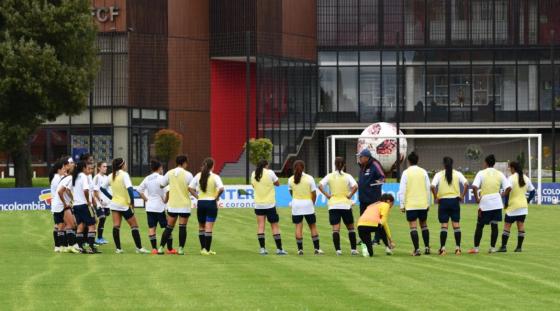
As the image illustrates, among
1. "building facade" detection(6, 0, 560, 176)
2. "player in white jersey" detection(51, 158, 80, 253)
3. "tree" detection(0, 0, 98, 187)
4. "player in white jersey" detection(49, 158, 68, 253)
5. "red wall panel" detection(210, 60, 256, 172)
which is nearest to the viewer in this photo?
"player in white jersey" detection(51, 158, 80, 253)

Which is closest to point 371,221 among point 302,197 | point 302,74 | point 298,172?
point 302,197

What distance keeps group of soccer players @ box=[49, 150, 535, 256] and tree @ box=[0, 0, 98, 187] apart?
2514cm

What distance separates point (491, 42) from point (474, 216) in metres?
37.9

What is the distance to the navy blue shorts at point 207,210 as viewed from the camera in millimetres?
23359

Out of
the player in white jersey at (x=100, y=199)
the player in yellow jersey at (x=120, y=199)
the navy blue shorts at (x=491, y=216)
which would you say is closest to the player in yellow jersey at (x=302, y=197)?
the player in yellow jersey at (x=120, y=199)

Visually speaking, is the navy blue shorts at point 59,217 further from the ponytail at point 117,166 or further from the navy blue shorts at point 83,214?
the ponytail at point 117,166

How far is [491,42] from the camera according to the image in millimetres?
76250

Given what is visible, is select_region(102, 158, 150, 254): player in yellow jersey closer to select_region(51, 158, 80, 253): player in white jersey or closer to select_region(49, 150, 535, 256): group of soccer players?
select_region(49, 150, 535, 256): group of soccer players

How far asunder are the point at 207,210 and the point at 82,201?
2590mm

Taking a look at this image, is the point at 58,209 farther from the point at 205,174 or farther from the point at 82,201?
the point at 205,174

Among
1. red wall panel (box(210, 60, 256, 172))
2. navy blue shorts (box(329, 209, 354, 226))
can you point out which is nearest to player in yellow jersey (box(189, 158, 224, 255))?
navy blue shorts (box(329, 209, 354, 226))

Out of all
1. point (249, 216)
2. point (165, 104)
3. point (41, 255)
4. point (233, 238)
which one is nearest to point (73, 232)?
point (41, 255)

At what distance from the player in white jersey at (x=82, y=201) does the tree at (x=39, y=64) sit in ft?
83.1

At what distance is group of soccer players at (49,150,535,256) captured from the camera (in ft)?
75.9
